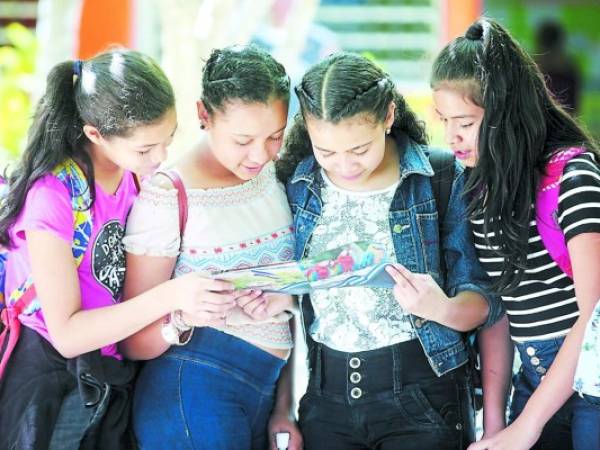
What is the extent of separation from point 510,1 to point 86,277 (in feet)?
25.9

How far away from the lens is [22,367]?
8.46 feet

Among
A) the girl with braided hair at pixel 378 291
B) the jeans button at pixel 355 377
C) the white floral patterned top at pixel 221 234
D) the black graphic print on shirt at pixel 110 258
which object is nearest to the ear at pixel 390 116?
the girl with braided hair at pixel 378 291

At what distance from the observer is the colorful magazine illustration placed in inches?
93.3

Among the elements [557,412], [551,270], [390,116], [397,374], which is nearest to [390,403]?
[397,374]

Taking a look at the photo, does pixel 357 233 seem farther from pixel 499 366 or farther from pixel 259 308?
pixel 499 366

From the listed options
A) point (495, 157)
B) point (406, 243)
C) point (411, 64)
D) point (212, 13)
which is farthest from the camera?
point (411, 64)

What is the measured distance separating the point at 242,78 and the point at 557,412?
1.22m

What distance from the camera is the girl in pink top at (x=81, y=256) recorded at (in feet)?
8.24

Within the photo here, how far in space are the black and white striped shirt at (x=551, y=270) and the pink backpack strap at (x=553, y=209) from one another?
0.02m

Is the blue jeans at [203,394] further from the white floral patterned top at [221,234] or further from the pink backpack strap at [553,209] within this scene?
the pink backpack strap at [553,209]

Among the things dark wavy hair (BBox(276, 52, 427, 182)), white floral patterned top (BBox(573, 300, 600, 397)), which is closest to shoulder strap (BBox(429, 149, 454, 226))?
dark wavy hair (BBox(276, 52, 427, 182))

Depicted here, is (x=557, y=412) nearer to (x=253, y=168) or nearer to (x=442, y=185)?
(x=442, y=185)

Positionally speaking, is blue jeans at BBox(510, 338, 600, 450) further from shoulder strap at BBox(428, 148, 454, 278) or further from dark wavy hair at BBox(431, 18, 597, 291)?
shoulder strap at BBox(428, 148, 454, 278)

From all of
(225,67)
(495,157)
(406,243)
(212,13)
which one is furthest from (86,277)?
(212,13)
